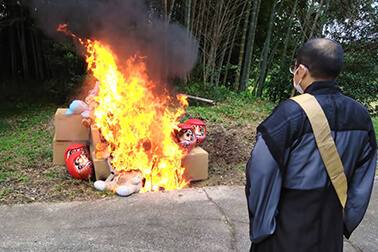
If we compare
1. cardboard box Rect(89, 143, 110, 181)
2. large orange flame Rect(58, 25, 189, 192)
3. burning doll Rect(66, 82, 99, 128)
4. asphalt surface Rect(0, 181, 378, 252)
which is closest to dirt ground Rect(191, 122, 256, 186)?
large orange flame Rect(58, 25, 189, 192)

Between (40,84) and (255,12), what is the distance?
7569 mm

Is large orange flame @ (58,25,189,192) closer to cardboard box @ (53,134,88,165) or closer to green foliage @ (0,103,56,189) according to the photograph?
cardboard box @ (53,134,88,165)

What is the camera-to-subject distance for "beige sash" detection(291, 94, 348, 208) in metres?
1.28

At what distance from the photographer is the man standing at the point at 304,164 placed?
1.29m

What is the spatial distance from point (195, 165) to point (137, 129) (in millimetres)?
898

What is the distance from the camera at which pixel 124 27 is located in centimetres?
561

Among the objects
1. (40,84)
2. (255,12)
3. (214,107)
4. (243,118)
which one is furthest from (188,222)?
(40,84)

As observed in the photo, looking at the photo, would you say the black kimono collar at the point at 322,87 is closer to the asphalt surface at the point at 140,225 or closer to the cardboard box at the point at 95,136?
the asphalt surface at the point at 140,225

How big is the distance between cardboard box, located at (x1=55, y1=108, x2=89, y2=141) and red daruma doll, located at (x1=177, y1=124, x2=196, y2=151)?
54.4 inches

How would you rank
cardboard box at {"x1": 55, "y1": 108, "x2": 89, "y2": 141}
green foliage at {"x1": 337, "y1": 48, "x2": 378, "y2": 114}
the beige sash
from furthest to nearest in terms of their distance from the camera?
→ 1. green foliage at {"x1": 337, "y1": 48, "x2": 378, "y2": 114}
2. cardboard box at {"x1": 55, "y1": 108, "x2": 89, "y2": 141}
3. the beige sash

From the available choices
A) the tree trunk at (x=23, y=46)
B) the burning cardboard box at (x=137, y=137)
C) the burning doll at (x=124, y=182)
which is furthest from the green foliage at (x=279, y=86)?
the tree trunk at (x=23, y=46)

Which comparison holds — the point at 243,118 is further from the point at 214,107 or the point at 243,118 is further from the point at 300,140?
the point at 300,140

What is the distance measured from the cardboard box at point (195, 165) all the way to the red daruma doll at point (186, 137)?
11cm

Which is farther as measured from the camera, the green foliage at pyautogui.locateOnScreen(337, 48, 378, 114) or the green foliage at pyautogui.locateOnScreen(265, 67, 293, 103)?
the green foliage at pyautogui.locateOnScreen(265, 67, 293, 103)
